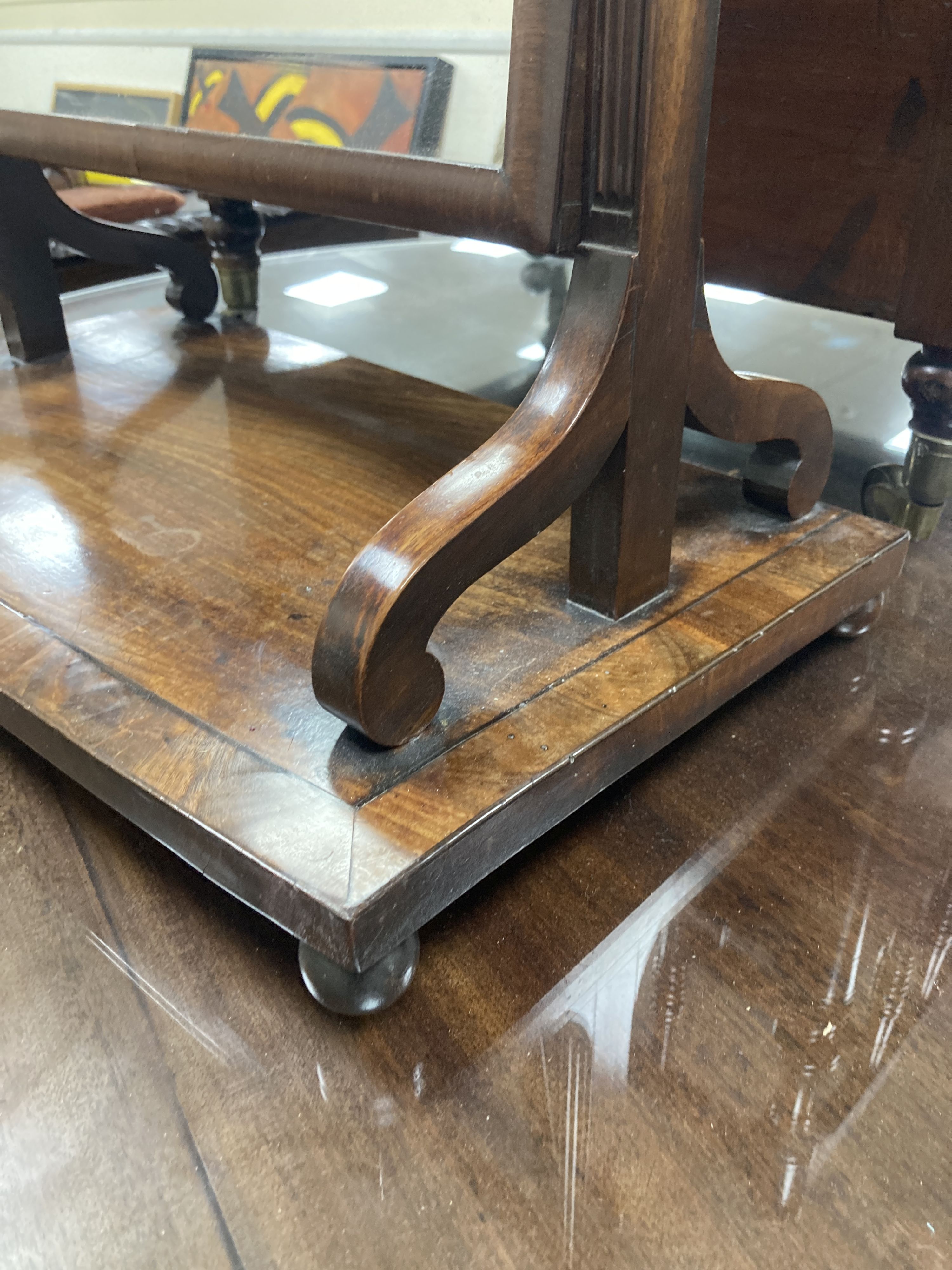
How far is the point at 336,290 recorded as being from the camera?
1.76m

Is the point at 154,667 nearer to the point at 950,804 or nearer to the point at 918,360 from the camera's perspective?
the point at 950,804

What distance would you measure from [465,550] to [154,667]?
21 cm

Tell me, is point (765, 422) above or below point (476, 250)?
above

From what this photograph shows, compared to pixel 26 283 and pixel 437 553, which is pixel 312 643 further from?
pixel 26 283

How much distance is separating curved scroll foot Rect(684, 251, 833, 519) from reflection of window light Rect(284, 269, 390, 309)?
1.12 metres

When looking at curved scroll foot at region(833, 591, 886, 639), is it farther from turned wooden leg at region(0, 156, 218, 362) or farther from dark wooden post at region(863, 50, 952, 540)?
turned wooden leg at region(0, 156, 218, 362)

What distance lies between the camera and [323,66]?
0.58 meters

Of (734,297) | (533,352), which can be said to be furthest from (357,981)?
(734,297)

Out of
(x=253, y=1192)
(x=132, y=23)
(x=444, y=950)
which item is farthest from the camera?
(x=132, y=23)

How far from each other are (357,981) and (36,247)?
2.99 ft

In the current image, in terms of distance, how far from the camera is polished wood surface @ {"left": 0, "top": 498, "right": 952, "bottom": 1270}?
0.39 m

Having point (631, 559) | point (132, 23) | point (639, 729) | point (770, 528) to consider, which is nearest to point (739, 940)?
point (639, 729)

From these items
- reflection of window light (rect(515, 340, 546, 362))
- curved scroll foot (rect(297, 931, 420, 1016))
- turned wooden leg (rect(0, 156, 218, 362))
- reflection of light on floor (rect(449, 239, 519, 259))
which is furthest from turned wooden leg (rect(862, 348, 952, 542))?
reflection of light on floor (rect(449, 239, 519, 259))

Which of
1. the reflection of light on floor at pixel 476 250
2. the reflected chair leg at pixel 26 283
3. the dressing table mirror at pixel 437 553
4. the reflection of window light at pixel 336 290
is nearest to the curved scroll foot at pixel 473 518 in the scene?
the dressing table mirror at pixel 437 553
